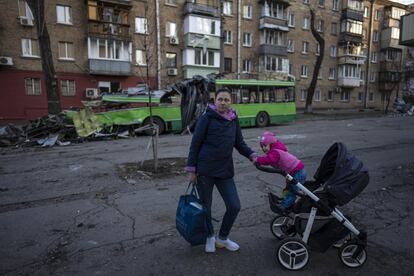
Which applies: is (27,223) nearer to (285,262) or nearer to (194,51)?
(285,262)

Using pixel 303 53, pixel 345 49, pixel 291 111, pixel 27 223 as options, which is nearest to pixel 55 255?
pixel 27 223

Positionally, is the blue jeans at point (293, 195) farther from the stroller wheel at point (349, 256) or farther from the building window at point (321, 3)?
the building window at point (321, 3)

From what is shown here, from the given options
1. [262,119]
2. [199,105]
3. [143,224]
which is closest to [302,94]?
[262,119]

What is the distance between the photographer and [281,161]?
3.46 m

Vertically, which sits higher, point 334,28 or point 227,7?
point 227,7

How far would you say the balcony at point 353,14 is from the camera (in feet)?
129

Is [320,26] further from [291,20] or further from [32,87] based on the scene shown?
[32,87]

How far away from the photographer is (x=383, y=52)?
4466 cm

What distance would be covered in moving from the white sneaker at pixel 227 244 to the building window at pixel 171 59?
87.4 feet

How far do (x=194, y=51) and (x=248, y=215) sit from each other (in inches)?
1036

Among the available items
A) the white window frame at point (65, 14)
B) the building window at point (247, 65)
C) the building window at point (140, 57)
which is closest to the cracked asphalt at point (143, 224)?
the white window frame at point (65, 14)

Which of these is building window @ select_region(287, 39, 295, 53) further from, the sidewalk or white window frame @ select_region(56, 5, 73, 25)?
white window frame @ select_region(56, 5, 73, 25)

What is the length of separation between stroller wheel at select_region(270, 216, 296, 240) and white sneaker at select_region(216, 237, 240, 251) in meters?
0.55

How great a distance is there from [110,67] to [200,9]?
10294 millimetres
